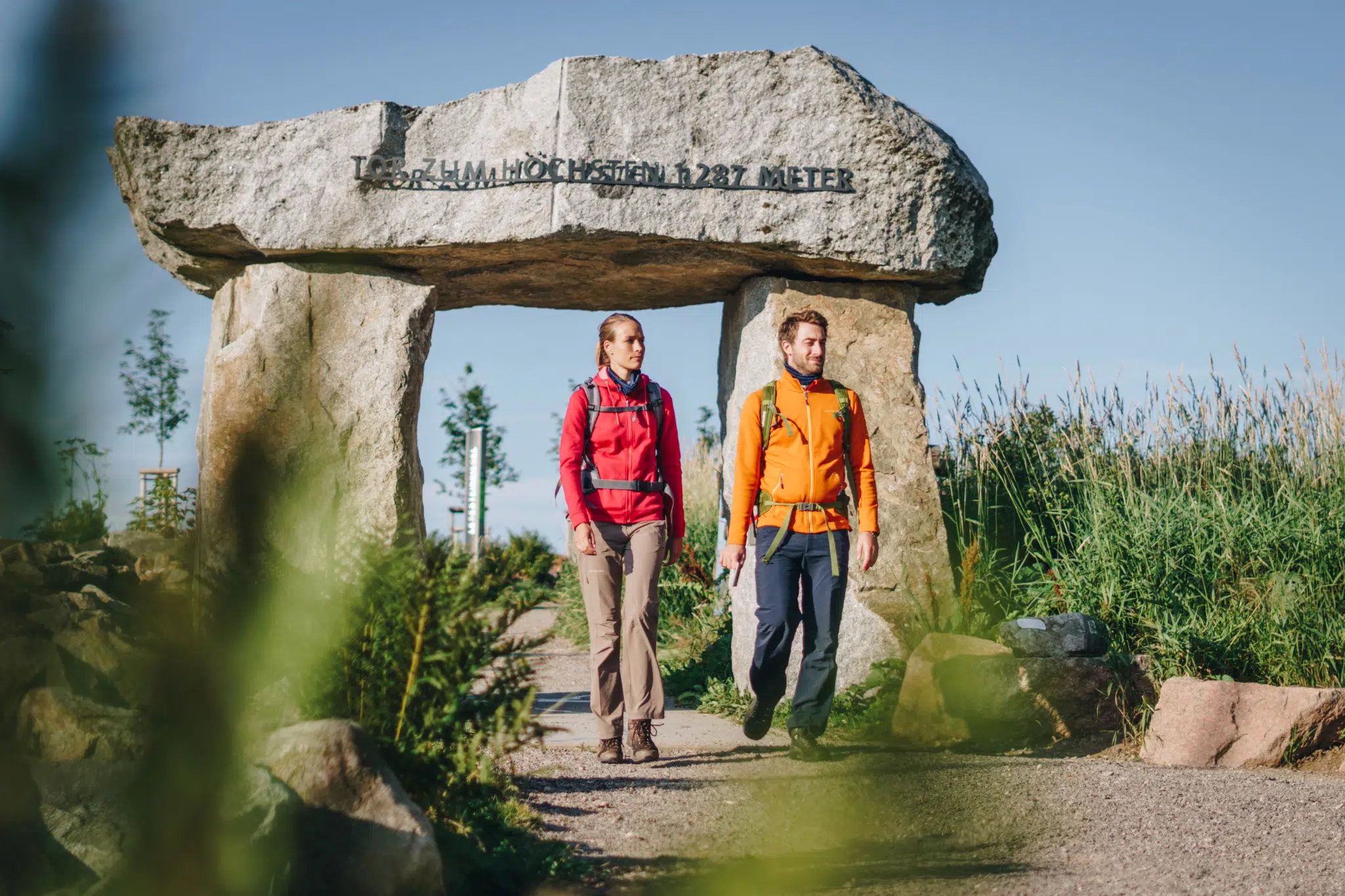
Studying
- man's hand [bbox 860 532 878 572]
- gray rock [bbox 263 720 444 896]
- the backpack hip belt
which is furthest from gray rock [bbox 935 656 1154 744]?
gray rock [bbox 263 720 444 896]

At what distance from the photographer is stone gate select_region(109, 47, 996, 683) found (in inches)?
231

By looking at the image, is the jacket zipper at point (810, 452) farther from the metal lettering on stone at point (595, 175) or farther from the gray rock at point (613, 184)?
the metal lettering on stone at point (595, 175)

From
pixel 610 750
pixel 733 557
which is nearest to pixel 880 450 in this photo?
pixel 733 557

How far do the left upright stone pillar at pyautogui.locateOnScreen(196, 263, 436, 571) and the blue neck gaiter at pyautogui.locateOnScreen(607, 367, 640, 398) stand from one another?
1.04 metres

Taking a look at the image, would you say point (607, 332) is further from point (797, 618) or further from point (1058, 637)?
point (1058, 637)

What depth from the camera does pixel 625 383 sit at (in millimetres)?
5031

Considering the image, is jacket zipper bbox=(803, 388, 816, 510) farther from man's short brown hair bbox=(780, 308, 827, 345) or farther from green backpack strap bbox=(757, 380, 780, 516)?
man's short brown hair bbox=(780, 308, 827, 345)

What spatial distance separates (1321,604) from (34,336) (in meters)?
6.57

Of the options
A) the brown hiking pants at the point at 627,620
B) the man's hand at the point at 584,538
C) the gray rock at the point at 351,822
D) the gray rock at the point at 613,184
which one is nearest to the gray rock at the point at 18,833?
the gray rock at the point at 351,822

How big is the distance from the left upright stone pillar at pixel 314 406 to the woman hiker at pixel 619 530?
0.95 metres

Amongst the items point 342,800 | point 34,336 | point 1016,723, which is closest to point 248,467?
point 34,336

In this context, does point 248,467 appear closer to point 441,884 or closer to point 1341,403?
point 441,884

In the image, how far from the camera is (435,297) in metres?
6.25

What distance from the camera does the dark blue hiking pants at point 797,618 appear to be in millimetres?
4863
